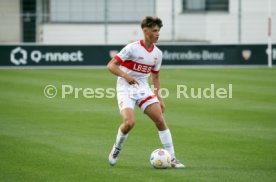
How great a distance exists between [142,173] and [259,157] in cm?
220

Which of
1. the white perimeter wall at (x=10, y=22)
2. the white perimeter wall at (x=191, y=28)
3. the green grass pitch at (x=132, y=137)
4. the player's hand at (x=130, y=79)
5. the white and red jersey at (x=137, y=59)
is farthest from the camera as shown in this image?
the white perimeter wall at (x=10, y=22)

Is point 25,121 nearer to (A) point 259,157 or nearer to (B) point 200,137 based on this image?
(B) point 200,137

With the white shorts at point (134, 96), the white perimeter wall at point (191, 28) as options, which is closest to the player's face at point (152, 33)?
the white shorts at point (134, 96)

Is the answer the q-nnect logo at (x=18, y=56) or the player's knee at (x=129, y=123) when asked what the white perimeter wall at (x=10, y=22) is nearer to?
the q-nnect logo at (x=18, y=56)

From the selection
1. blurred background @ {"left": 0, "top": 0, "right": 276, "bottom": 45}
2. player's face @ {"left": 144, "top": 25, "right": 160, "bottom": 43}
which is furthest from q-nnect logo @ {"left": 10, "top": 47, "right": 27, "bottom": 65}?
player's face @ {"left": 144, "top": 25, "right": 160, "bottom": 43}

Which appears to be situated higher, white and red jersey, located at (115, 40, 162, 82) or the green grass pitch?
white and red jersey, located at (115, 40, 162, 82)

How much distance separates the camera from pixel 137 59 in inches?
396

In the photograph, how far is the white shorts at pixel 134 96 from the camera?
32.8 feet

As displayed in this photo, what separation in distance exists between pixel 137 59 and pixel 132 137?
122 inches

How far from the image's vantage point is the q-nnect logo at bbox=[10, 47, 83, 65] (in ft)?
96.1

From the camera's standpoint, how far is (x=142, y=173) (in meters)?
9.46

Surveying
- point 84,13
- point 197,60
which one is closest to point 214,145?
point 197,60

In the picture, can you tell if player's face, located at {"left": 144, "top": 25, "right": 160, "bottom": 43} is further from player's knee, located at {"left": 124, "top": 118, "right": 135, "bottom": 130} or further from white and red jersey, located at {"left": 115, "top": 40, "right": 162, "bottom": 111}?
player's knee, located at {"left": 124, "top": 118, "right": 135, "bottom": 130}

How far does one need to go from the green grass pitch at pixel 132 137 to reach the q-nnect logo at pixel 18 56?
6.28 m
